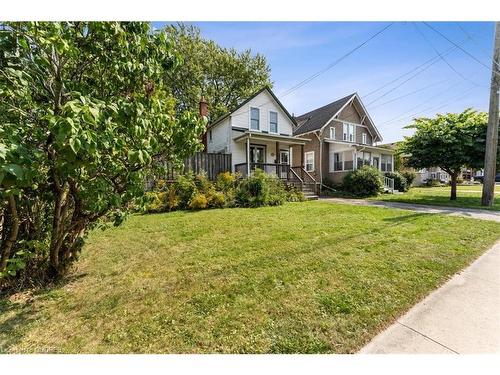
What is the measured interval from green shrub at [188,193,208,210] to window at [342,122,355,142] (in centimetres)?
1631

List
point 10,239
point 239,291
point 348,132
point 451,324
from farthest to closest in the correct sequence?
point 348,132
point 239,291
point 10,239
point 451,324

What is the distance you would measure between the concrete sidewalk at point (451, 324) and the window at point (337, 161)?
17019mm

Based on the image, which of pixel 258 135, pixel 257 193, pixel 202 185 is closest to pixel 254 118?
pixel 258 135

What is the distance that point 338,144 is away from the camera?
A: 1966cm

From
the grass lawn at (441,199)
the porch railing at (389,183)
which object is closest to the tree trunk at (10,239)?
the grass lawn at (441,199)

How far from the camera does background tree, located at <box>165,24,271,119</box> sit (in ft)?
77.5

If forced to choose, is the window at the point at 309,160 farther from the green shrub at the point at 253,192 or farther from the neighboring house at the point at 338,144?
the green shrub at the point at 253,192

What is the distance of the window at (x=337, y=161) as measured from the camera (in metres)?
19.8

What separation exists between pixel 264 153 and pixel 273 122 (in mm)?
2435

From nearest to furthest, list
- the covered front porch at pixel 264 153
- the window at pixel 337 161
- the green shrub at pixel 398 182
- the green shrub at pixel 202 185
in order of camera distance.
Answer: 1. the green shrub at pixel 202 185
2. the covered front porch at pixel 264 153
3. the green shrub at pixel 398 182
4. the window at pixel 337 161

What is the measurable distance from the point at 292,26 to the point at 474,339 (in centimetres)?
375

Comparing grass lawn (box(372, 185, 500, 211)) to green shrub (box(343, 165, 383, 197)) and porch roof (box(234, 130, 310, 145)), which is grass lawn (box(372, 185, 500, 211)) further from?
porch roof (box(234, 130, 310, 145))

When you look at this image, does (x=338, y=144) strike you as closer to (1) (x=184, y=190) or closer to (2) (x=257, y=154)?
(2) (x=257, y=154)

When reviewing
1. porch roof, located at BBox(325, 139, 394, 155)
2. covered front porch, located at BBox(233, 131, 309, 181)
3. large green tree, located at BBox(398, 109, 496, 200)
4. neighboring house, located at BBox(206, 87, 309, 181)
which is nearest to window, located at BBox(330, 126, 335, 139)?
porch roof, located at BBox(325, 139, 394, 155)
